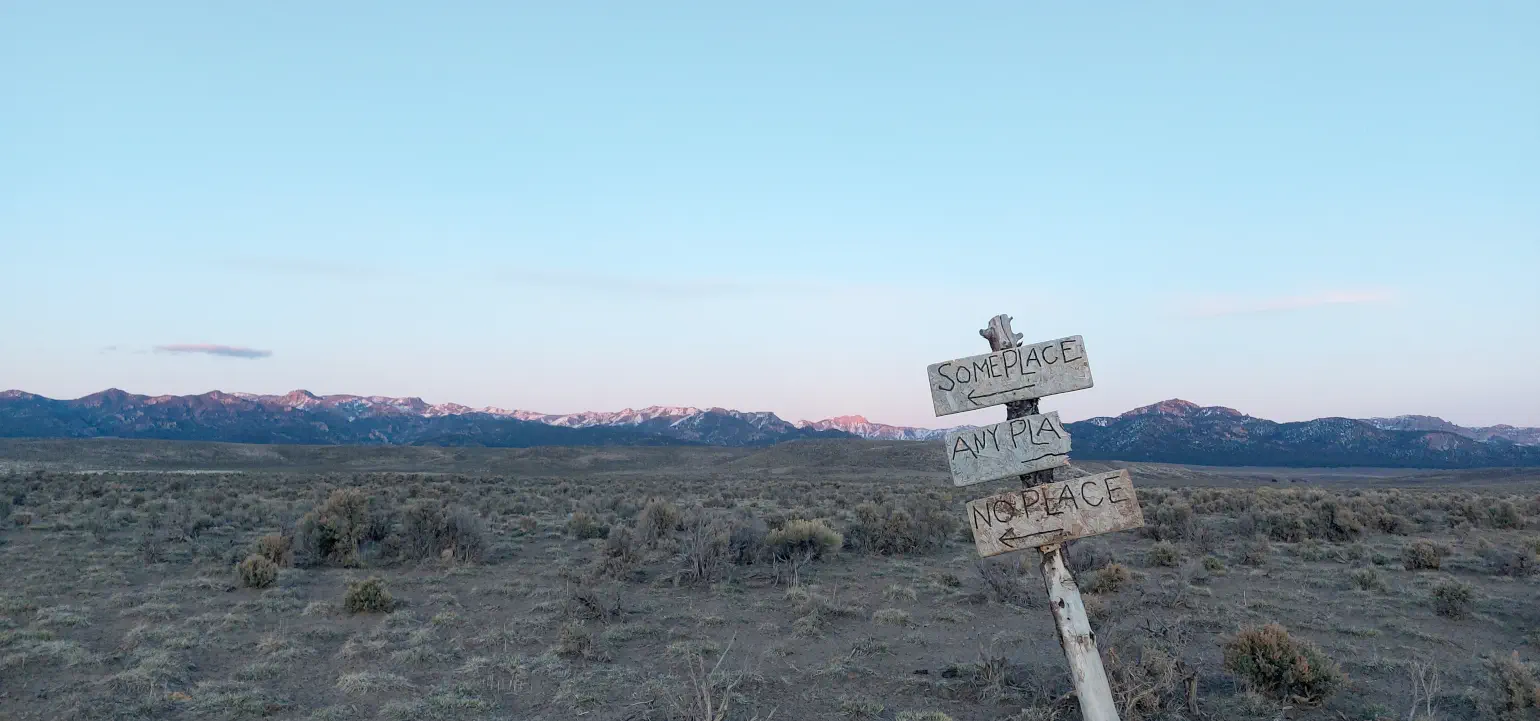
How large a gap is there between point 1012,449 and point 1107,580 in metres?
7.81

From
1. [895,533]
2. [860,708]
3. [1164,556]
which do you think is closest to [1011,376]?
[860,708]

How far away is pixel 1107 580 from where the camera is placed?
12.3 m

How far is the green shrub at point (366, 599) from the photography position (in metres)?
11.4

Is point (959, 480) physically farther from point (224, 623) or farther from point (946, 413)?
point (224, 623)

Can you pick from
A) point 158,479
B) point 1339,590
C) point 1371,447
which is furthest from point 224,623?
point 1371,447

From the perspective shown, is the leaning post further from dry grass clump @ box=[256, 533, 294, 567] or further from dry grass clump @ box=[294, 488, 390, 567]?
dry grass clump @ box=[256, 533, 294, 567]

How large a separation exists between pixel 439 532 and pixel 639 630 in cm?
731

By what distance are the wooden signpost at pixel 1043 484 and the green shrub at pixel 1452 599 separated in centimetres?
834

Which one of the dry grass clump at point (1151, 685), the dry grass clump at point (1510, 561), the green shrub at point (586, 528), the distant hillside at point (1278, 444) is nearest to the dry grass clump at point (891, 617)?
the dry grass clump at point (1151, 685)

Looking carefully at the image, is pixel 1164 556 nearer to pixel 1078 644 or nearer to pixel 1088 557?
pixel 1088 557

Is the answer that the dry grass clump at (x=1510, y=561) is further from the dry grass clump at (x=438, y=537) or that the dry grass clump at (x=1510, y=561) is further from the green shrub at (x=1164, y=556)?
the dry grass clump at (x=438, y=537)

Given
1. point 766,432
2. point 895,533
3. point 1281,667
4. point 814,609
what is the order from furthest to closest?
point 766,432 < point 895,533 < point 814,609 < point 1281,667

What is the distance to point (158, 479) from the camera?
1505 inches

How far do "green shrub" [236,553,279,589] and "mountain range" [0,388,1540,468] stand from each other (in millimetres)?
110799
